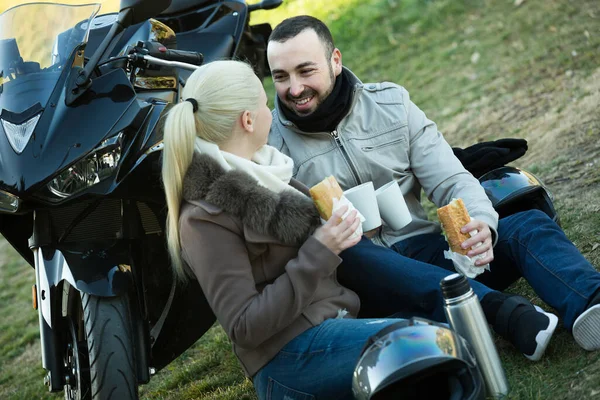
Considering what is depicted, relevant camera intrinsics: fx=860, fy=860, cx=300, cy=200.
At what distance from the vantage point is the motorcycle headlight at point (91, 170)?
2.78 metres

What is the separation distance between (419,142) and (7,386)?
2869 millimetres

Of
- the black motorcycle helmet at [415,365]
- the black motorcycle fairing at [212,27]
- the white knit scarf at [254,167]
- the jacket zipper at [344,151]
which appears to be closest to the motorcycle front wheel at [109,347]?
the white knit scarf at [254,167]

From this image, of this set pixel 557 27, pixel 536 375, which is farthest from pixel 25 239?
pixel 557 27

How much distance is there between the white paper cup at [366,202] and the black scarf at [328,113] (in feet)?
2.15

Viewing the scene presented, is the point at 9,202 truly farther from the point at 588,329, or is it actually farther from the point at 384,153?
the point at 588,329

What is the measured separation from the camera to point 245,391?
11.9 ft

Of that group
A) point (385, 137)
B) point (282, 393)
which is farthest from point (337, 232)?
point (385, 137)

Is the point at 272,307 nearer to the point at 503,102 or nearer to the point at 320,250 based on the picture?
the point at 320,250

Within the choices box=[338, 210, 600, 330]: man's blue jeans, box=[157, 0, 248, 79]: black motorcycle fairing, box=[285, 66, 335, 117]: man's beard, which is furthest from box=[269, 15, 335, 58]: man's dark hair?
box=[338, 210, 600, 330]: man's blue jeans

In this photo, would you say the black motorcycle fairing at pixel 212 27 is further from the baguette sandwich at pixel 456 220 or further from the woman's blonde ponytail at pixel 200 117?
the baguette sandwich at pixel 456 220

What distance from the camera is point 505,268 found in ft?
10.8

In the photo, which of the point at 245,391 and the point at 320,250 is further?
the point at 245,391

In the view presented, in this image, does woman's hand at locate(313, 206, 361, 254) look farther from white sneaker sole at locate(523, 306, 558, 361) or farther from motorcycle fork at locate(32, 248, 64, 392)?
motorcycle fork at locate(32, 248, 64, 392)

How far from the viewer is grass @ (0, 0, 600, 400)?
371 cm
